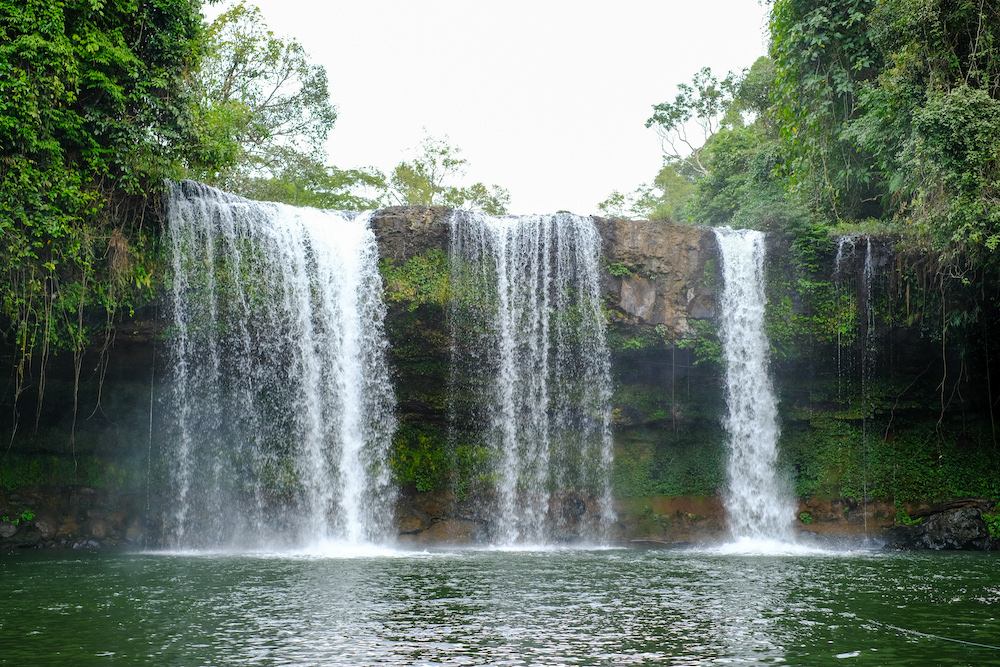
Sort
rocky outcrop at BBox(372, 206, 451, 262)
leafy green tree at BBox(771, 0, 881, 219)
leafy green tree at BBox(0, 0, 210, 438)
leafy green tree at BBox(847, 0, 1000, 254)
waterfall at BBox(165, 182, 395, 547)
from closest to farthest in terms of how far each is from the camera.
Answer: leafy green tree at BBox(0, 0, 210, 438), leafy green tree at BBox(847, 0, 1000, 254), waterfall at BBox(165, 182, 395, 547), rocky outcrop at BBox(372, 206, 451, 262), leafy green tree at BBox(771, 0, 881, 219)

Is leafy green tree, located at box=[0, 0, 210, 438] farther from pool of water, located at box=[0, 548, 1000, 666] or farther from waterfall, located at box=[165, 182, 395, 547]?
pool of water, located at box=[0, 548, 1000, 666]

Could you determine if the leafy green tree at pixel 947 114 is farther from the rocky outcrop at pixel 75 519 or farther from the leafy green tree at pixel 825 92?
the rocky outcrop at pixel 75 519

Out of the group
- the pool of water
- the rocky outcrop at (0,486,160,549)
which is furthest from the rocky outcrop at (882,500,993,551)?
the rocky outcrop at (0,486,160,549)

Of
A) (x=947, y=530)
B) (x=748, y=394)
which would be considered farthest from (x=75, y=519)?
(x=947, y=530)

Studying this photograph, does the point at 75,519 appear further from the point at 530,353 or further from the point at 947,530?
the point at 947,530

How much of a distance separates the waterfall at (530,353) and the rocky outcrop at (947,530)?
6605 millimetres

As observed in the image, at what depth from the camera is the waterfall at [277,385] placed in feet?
57.2

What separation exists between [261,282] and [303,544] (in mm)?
5433

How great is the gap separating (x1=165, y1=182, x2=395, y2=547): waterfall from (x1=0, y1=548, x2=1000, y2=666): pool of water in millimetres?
3602

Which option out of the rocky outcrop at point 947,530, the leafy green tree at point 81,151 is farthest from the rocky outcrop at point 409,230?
the rocky outcrop at point 947,530

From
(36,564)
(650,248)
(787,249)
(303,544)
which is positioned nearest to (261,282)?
(303,544)

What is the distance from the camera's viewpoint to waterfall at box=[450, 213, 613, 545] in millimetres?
18953

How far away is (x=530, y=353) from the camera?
19203 millimetres

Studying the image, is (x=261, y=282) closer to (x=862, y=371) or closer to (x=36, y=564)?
(x=36, y=564)
